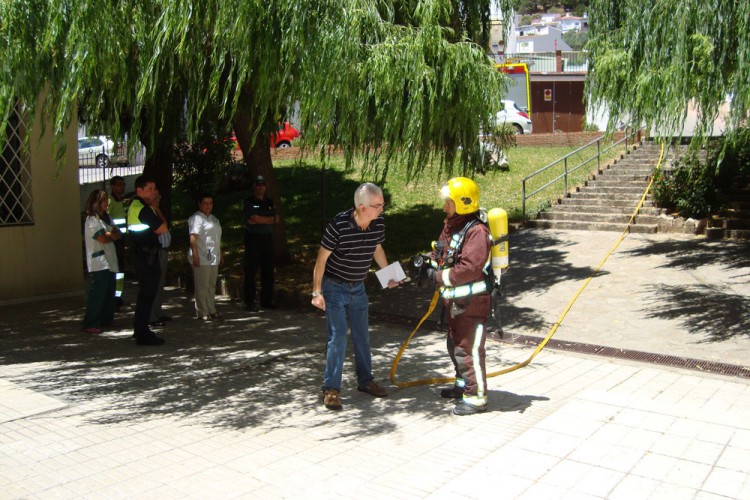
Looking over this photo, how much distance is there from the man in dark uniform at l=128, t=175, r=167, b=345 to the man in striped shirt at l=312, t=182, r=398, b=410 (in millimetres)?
2954

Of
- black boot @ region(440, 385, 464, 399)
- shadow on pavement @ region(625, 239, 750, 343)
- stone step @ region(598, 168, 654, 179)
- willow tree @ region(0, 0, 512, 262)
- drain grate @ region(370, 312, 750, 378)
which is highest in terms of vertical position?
willow tree @ region(0, 0, 512, 262)

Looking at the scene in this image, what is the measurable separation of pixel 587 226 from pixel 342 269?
10.3 m

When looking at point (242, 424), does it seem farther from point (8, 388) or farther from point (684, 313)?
point (684, 313)

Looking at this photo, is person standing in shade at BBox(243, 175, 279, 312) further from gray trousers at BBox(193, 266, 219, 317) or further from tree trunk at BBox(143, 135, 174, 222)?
tree trunk at BBox(143, 135, 174, 222)

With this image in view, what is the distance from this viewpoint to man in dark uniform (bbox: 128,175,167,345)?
8305 millimetres

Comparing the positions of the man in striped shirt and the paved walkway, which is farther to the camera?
the man in striped shirt

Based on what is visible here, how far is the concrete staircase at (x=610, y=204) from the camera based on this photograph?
Answer: 15.1m

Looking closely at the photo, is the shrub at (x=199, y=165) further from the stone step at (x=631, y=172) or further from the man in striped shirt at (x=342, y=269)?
the man in striped shirt at (x=342, y=269)

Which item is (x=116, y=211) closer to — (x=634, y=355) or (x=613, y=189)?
(x=634, y=355)

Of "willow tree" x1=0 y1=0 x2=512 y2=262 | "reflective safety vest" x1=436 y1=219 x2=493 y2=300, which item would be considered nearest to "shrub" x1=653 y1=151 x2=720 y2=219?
"willow tree" x1=0 y1=0 x2=512 y2=262

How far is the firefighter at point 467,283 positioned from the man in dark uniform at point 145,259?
12.2 ft

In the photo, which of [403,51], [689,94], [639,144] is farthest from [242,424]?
[639,144]

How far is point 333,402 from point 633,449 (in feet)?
7.78

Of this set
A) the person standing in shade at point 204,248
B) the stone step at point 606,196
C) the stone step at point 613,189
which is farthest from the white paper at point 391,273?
the stone step at point 613,189
